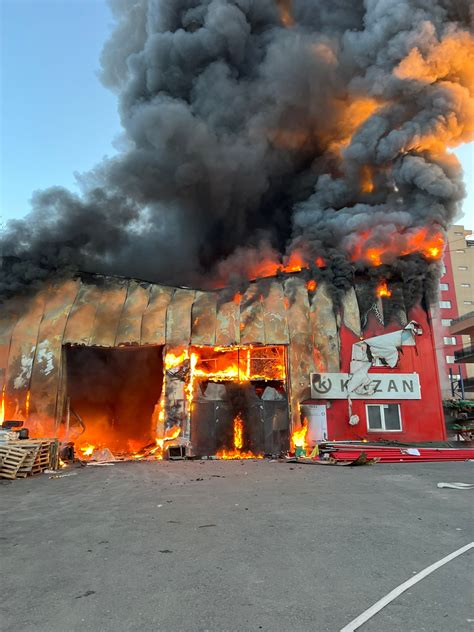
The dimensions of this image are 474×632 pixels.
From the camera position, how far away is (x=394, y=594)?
323cm

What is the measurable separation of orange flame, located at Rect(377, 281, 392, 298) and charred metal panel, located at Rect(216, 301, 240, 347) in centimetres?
589

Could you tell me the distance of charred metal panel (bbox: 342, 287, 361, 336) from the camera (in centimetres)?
1759

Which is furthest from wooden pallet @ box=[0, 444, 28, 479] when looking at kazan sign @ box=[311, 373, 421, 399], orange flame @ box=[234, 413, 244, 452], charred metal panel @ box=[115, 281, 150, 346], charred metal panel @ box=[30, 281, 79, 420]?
kazan sign @ box=[311, 373, 421, 399]

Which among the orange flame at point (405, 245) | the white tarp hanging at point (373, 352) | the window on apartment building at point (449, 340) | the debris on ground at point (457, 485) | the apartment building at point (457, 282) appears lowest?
the debris on ground at point (457, 485)

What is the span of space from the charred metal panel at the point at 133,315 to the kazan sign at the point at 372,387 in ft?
23.1

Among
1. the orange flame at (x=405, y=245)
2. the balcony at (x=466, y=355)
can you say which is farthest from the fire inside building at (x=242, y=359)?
the balcony at (x=466, y=355)

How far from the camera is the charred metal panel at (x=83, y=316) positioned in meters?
16.4

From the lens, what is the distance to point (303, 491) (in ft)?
26.5

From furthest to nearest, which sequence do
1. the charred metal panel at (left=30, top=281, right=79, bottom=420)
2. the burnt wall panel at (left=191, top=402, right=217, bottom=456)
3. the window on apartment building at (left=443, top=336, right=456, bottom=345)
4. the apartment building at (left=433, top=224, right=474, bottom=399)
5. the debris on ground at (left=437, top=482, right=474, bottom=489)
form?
the apartment building at (left=433, top=224, right=474, bottom=399) → the window on apartment building at (left=443, top=336, right=456, bottom=345) → the burnt wall panel at (left=191, top=402, right=217, bottom=456) → the charred metal panel at (left=30, top=281, right=79, bottom=420) → the debris on ground at (left=437, top=482, right=474, bottom=489)

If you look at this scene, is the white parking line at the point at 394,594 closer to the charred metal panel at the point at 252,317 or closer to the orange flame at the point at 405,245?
the charred metal panel at the point at 252,317

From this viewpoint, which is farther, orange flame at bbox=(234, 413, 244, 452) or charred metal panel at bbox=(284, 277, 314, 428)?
charred metal panel at bbox=(284, 277, 314, 428)

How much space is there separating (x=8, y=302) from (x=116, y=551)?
1475 cm

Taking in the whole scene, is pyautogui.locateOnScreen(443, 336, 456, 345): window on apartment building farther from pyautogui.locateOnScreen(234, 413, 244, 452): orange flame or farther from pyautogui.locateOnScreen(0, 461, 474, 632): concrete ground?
pyautogui.locateOnScreen(0, 461, 474, 632): concrete ground

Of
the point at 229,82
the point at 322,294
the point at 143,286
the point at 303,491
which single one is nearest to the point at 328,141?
the point at 229,82
